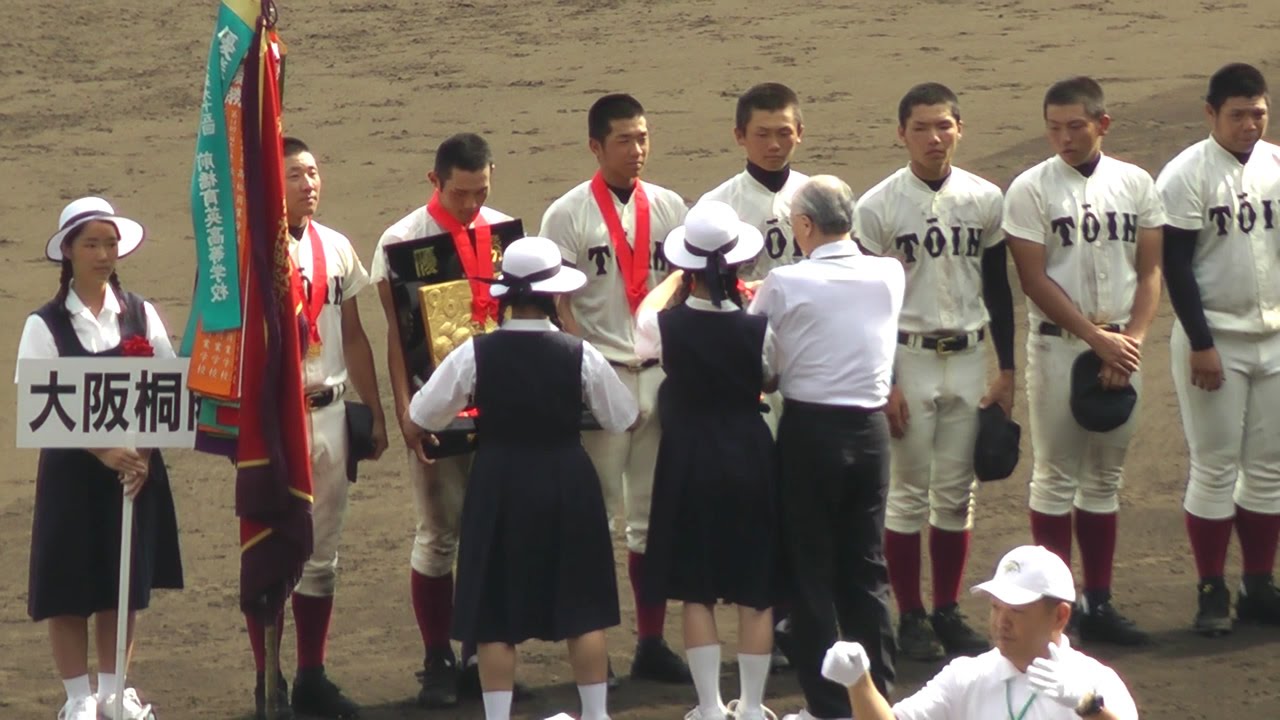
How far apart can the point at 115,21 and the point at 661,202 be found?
986cm

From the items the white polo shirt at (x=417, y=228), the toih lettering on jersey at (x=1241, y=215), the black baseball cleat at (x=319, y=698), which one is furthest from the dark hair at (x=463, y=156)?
the toih lettering on jersey at (x=1241, y=215)

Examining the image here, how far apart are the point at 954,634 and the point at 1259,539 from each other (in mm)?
1223

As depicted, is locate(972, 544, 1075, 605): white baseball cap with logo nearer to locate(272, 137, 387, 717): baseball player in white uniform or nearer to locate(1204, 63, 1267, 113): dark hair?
locate(272, 137, 387, 717): baseball player in white uniform

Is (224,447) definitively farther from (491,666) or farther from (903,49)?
(903,49)

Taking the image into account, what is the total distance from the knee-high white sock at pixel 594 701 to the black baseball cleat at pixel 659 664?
2.90 feet

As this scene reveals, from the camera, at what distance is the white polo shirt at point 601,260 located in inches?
272

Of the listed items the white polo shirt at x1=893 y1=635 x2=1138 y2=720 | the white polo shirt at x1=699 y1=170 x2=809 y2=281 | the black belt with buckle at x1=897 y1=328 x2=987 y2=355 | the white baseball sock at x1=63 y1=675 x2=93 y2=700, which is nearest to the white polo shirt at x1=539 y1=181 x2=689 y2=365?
the white polo shirt at x1=699 y1=170 x2=809 y2=281

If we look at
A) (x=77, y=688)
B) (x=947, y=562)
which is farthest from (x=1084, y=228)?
(x=77, y=688)

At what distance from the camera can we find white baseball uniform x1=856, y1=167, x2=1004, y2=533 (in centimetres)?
689

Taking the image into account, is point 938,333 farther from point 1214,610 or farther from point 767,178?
point 1214,610

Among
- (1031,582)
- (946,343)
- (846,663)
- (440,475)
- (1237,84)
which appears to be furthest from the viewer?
(1237,84)

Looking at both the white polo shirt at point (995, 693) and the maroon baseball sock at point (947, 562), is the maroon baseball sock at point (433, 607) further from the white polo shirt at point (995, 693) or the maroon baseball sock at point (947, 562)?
the white polo shirt at point (995, 693)

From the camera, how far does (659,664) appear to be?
6.95 m

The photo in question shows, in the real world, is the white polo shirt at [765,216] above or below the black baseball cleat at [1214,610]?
above
